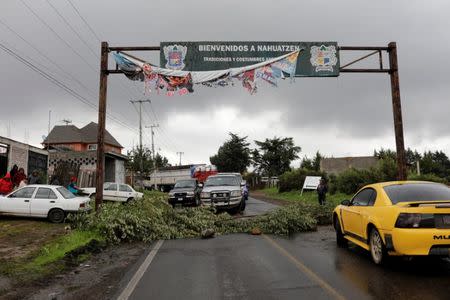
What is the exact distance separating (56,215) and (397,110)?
13323 mm

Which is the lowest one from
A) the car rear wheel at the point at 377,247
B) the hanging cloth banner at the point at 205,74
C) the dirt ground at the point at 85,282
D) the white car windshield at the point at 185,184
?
the dirt ground at the point at 85,282

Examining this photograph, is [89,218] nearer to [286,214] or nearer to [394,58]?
[286,214]

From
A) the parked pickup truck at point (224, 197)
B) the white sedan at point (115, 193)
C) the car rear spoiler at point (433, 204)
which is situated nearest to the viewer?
the car rear spoiler at point (433, 204)

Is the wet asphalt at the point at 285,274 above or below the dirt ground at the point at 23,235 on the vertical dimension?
below

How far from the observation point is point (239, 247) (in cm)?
1135

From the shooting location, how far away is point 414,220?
7.70 metres

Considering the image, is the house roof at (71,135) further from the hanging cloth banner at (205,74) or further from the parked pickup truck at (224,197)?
the hanging cloth banner at (205,74)

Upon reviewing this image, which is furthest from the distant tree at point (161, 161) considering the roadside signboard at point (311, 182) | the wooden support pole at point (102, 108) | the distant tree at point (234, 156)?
the wooden support pole at point (102, 108)

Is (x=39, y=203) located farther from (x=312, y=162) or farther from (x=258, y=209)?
(x=312, y=162)

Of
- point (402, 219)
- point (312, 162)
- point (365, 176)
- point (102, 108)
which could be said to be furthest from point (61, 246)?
point (312, 162)

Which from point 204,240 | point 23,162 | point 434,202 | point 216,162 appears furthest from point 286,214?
point 216,162

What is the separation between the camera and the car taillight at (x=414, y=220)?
7.65 meters

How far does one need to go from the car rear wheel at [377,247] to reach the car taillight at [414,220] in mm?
672

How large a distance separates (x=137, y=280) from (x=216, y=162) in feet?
311
